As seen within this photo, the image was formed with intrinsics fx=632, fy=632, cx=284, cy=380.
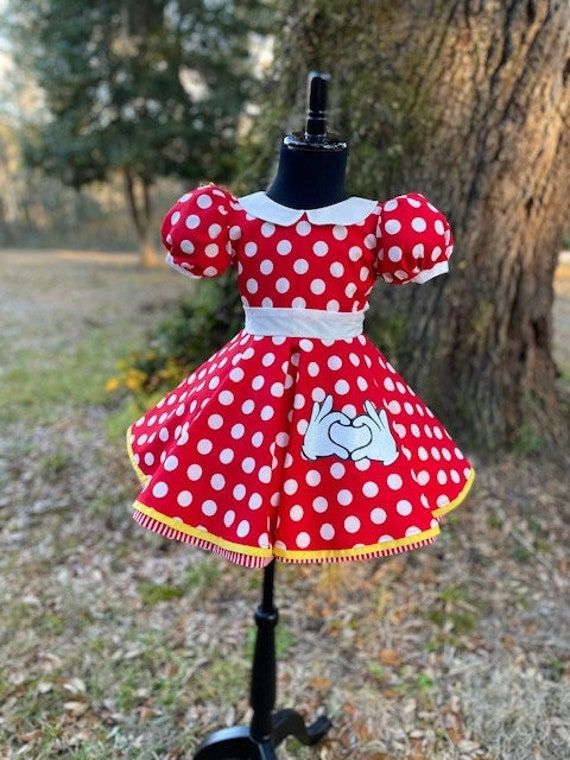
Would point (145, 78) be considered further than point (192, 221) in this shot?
Yes

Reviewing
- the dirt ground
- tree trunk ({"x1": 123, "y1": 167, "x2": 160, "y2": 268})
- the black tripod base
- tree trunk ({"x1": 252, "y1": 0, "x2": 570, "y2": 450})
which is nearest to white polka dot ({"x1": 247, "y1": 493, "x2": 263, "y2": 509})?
the black tripod base

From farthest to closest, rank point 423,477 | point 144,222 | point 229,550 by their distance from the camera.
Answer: point 144,222 → point 423,477 → point 229,550

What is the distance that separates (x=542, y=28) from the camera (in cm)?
194

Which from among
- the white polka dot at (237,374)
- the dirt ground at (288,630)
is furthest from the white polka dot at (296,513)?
the dirt ground at (288,630)

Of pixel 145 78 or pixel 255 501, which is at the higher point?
pixel 145 78

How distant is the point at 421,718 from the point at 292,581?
0.62 meters

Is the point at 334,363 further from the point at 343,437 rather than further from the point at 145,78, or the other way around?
the point at 145,78

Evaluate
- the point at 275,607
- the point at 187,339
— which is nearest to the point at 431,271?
the point at 275,607

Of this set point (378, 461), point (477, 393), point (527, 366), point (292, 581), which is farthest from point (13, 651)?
point (527, 366)

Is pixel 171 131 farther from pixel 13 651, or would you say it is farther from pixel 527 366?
pixel 13 651

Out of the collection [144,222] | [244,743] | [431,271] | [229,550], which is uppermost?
[431,271]

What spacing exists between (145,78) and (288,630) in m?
8.03

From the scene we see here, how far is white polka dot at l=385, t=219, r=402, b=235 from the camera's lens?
991 millimetres

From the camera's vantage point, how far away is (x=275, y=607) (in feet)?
4.28
